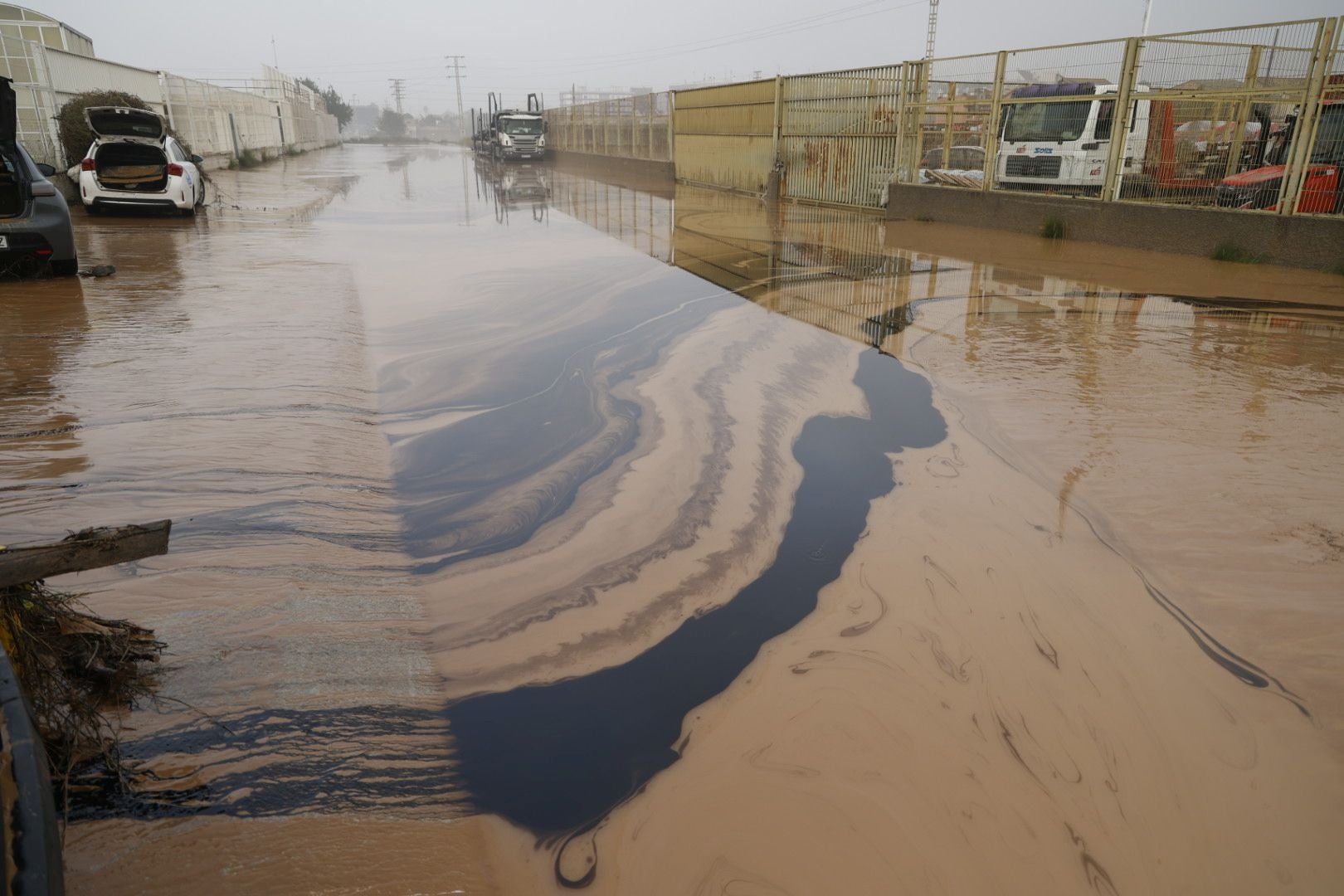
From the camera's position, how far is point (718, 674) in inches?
112

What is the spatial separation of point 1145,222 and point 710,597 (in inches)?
418

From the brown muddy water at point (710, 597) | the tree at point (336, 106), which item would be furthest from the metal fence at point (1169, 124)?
the tree at point (336, 106)

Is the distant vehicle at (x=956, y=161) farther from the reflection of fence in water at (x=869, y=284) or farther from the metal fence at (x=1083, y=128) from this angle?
the reflection of fence in water at (x=869, y=284)

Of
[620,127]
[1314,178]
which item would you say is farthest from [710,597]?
[620,127]

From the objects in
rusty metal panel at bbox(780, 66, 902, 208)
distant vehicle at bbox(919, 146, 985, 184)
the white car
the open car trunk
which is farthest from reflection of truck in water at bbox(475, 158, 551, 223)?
distant vehicle at bbox(919, 146, 985, 184)

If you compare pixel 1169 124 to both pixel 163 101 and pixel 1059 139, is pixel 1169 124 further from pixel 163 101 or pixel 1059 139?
pixel 163 101

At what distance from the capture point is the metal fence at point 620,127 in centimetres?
2833

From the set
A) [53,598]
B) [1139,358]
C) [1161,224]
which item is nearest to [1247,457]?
[1139,358]

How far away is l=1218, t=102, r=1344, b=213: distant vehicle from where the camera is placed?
9531 millimetres

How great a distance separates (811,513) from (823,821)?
1874mm

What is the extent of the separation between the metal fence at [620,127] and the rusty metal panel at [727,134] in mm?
1265

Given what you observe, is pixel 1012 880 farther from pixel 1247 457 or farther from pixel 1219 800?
pixel 1247 457

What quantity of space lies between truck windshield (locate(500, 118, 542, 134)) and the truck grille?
29.0m

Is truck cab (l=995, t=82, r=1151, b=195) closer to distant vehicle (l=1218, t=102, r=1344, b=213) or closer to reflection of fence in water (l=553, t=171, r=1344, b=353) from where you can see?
distant vehicle (l=1218, t=102, r=1344, b=213)
